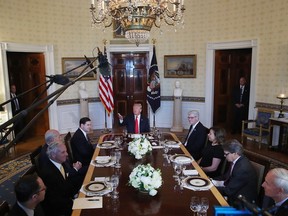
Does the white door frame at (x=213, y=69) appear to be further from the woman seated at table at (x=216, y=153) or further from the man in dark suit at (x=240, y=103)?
the woman seated at table at (x=216, y=153)

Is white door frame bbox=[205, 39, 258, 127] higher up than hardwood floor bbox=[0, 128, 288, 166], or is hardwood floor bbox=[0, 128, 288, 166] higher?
white door frame bbox=[205, 39, 258, 127]

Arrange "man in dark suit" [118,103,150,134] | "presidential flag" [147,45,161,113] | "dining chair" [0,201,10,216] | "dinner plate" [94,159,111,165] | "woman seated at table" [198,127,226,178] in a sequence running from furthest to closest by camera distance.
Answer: "presidential flag" [147,45,161,113]
"man in dark suit" [118,103,150,134]
"woman seated at table" [198,127,226,178]
"dinner plate" [94,159,111,165]
"dining chair" [0,201,10,216]

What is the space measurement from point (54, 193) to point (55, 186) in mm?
83

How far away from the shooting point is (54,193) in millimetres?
2951

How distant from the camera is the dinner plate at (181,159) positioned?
345cm

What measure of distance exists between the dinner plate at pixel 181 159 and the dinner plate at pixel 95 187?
1.07 meters

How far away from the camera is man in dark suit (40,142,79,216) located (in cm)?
292

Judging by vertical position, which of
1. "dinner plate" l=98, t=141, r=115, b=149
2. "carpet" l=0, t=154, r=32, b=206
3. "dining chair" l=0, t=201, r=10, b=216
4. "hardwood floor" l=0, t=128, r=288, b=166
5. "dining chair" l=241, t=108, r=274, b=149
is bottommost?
"carpet" l=0, t=154, r=32, b=206

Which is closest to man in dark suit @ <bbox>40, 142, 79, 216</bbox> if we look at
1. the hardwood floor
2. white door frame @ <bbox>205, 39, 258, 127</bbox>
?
the hardwood floor

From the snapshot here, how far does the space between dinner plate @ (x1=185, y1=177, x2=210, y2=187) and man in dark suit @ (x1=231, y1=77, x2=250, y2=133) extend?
18.6 ft

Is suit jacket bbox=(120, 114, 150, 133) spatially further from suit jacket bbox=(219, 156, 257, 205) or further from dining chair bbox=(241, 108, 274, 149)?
dining chair bbox=(241, 108, 274, 149)

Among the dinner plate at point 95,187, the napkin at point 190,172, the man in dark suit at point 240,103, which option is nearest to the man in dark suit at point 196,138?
the napkin at point 190,172

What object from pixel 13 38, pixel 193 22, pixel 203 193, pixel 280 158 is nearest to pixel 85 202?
pixel 203 193

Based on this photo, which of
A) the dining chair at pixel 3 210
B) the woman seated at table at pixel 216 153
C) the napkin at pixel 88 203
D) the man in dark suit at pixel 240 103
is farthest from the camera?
the man in dark suit at pixel 240 103
